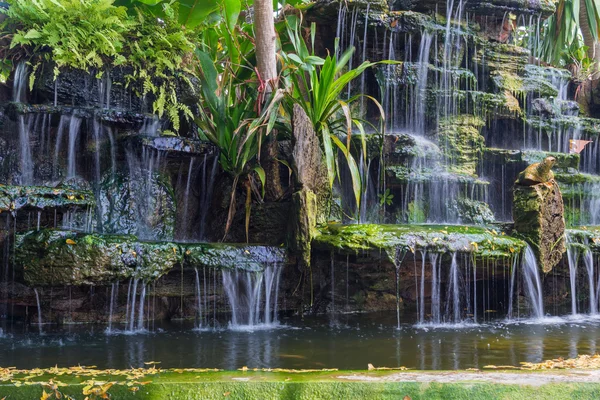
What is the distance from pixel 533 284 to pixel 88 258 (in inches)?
201

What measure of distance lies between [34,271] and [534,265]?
5563 millimetres

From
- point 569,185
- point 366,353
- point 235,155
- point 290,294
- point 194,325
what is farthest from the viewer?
point 569,185

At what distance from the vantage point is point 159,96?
26.3 feet

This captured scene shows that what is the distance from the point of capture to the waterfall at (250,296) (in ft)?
21.0

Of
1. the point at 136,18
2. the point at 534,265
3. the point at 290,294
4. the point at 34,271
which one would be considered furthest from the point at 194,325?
the point at 136,18

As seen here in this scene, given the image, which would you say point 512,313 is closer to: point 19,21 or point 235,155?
point 235,155

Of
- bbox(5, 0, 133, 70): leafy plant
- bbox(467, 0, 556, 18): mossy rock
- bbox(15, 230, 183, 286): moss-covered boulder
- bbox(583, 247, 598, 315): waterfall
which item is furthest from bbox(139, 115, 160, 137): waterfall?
bbox(467, 0, 556, 18): mossy rock

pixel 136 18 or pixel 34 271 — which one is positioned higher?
pixel 136 18

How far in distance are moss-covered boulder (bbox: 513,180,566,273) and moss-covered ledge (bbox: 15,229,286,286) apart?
13.4ft

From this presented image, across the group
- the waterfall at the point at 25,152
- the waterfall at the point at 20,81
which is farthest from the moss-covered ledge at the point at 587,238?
the waterfall at the point at 20,81

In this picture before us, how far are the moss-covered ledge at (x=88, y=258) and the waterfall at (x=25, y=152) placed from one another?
1.80 metres

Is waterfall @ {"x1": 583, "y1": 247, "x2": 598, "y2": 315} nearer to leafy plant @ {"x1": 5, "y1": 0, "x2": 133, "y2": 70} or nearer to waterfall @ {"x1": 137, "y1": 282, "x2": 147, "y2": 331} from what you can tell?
waterfall @ {"x1": 137, "y1": 282, "x2": 147, "y2": 331}

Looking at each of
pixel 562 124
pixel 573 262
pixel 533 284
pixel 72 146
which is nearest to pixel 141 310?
pixel 72 146

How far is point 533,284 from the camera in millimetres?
7160
